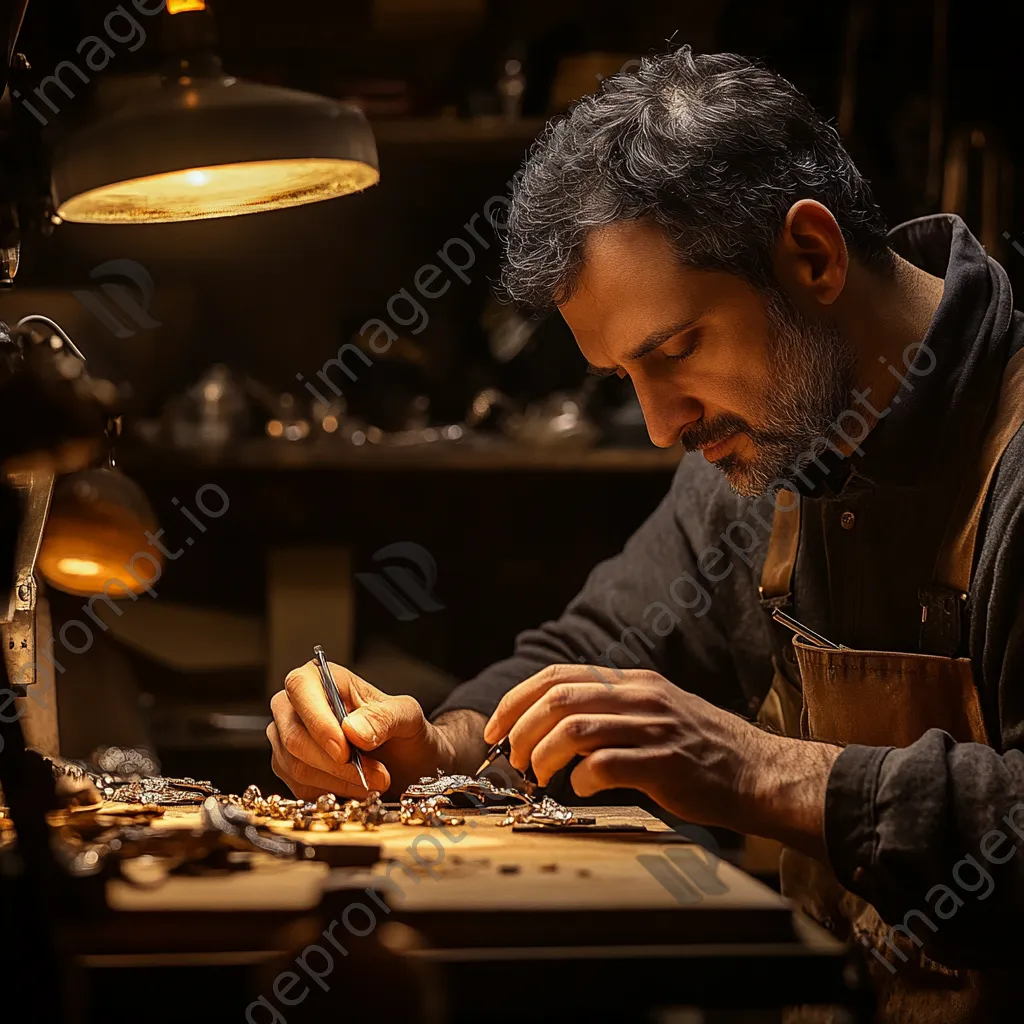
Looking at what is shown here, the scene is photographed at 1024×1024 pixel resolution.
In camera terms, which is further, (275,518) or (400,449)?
(275,518)

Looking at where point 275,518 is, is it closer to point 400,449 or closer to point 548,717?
point 400,449

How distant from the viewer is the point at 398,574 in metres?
3.57

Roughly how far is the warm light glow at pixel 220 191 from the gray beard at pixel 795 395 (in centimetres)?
59

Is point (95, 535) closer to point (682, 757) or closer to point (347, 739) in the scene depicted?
point (347, 739)

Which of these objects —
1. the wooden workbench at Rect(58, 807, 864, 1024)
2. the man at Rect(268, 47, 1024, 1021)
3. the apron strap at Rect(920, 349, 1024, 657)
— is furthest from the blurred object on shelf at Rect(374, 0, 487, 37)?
the wooden workbench at Rect(58, 807, 864, 1024)

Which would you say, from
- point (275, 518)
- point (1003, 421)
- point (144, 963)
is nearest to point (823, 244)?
point (1003, 421)

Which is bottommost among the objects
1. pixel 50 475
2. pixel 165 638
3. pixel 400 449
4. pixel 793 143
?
pixel 165 638

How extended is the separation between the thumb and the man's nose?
1.66 ft

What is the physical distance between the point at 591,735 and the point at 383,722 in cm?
42

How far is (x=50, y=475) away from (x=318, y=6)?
233cm

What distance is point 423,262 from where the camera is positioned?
3.51 meters

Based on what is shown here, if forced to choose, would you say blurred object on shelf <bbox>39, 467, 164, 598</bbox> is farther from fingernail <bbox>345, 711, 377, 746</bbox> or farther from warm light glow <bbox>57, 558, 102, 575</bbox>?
fingernail <bbox>345, 711, 377, 746</bbox>

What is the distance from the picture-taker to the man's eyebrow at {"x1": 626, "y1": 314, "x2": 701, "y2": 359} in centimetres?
168

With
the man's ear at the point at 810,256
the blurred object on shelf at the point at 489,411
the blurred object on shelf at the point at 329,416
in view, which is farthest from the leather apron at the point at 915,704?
the blurred object on shelf at the point at 329,416
